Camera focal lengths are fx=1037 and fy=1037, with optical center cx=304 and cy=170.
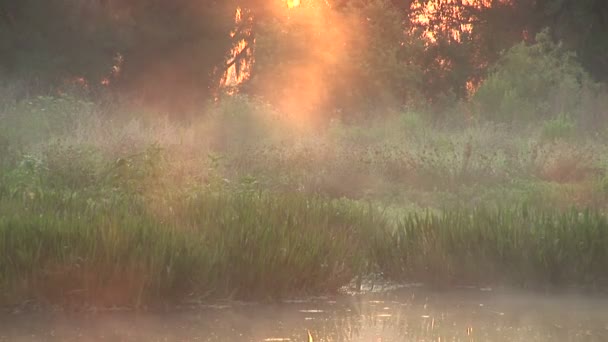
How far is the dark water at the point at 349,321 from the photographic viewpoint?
22.0ft

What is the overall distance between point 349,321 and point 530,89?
70.6ft

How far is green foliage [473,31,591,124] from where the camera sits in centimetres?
2597

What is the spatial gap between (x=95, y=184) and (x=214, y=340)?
7.16 metres

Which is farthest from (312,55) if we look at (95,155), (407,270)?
(407,270)

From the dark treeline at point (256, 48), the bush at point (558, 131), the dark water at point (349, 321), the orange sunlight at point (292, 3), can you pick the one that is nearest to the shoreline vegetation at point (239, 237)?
the dark water at point (349, 321)

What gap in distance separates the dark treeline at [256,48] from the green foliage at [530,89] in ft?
6.15

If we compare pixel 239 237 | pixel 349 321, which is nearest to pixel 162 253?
pixel 239 237

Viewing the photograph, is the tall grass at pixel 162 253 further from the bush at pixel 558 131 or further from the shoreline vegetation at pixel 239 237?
the bush at pixel 558 131

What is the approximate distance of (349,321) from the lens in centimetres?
725

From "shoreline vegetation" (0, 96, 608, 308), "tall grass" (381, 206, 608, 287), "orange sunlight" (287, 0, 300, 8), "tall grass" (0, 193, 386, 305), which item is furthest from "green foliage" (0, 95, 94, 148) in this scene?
"orange sunlight" (287, 0, 300, 8)

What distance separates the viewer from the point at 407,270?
9.00m

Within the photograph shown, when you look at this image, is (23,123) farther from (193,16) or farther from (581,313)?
(581,313)

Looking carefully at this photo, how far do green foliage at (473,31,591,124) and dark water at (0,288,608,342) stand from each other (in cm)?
1756

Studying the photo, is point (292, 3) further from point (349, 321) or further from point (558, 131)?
point (349, 321)
